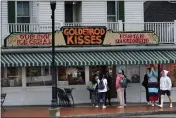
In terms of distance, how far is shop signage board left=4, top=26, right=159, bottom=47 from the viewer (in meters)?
24.7

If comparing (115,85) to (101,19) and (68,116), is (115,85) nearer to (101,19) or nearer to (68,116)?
(101,19)

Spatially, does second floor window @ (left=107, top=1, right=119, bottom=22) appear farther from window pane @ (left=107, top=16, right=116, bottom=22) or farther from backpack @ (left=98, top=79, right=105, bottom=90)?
backpack @ (left=98, top=79, right=105, bottom=90)

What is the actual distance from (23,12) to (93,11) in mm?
3888

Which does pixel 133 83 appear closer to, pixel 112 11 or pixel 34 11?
pixel 112 11

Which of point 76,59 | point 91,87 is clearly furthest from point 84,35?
point 91,87

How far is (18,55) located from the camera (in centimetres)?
2461

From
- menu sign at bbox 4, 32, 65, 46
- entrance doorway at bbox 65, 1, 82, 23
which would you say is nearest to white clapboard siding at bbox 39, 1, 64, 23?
entrance doorway at bbox 65, 1, 82, 23

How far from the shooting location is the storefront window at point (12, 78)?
82.6 ft

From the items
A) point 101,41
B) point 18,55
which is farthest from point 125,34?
point 18,55

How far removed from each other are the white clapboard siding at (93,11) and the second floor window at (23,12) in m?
3.11

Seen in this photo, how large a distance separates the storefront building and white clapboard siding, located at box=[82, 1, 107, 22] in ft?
9.03

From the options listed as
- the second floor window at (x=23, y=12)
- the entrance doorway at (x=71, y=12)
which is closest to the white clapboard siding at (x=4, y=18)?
the second floor window at (x=23, y=12)

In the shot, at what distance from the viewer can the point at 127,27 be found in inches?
1051

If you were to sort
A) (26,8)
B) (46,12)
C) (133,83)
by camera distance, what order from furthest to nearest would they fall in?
(26,8), (46,12), (133,83)
